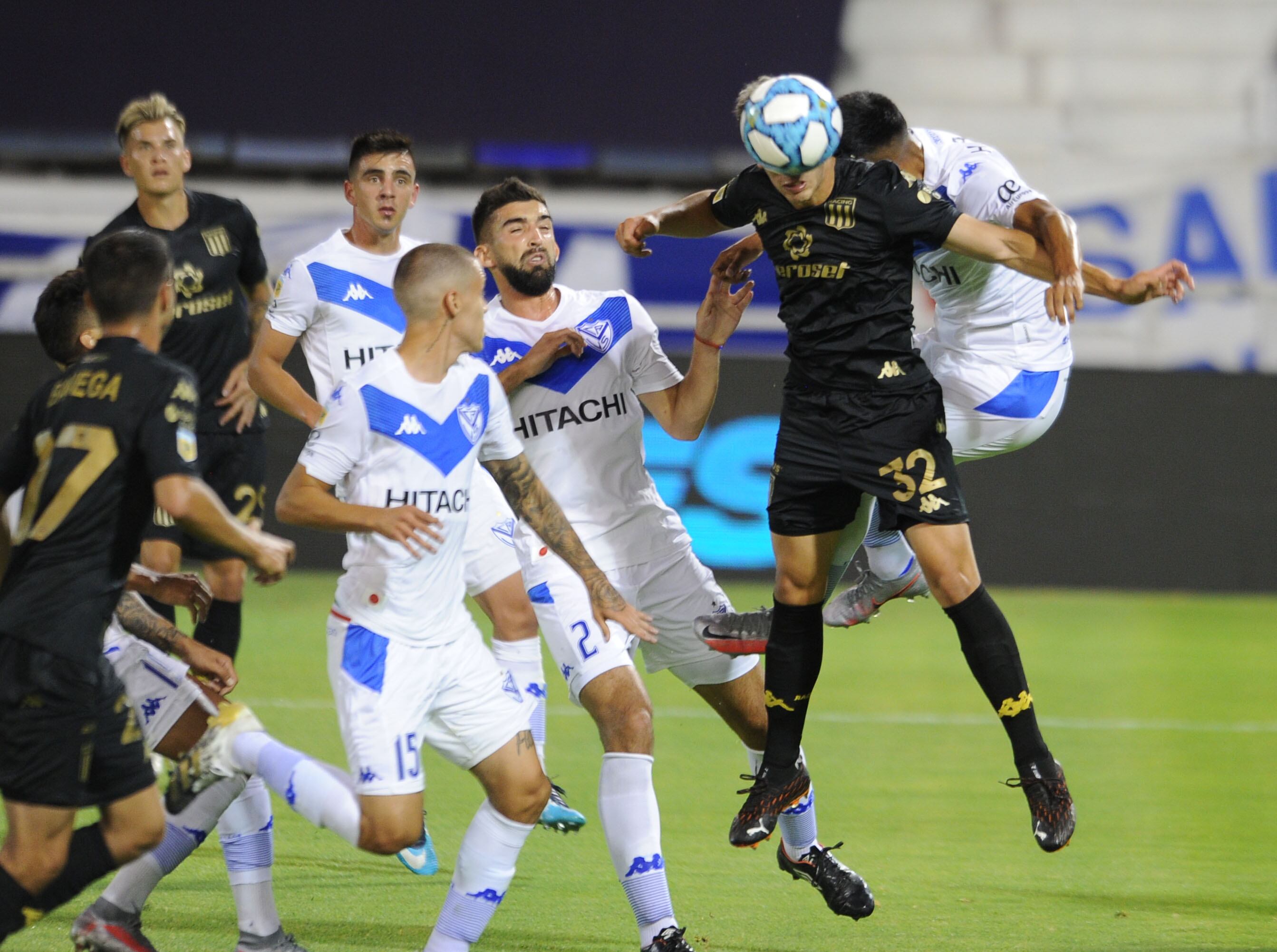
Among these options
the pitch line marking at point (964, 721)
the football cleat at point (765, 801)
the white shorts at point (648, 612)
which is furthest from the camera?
the pitch line marking at point (964, 721)

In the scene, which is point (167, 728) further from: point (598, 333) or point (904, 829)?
point (904, 829)

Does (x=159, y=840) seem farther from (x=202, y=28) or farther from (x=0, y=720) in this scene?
(x=202, y=28)

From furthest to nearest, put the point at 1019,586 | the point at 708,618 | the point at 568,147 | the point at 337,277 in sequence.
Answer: the point at 568,147 < the point at 1019,586 < the point at 337,277 < the point at 708,618

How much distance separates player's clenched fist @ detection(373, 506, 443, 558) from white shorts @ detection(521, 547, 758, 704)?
103 centimetres

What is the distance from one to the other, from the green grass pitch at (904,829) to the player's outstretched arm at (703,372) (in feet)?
5.37

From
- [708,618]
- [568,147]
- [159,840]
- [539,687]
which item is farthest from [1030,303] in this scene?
[568,147]

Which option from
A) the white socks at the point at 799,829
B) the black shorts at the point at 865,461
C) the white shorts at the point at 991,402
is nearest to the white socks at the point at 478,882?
the white socks at the point at 799,829

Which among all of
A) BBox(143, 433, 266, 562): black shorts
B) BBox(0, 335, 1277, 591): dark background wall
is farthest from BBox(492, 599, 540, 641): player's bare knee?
BBox(0, 335, 1277, 591): dark background wall

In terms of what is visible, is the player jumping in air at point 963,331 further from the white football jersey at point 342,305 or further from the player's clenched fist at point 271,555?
the player's clenched fist at point 271,555

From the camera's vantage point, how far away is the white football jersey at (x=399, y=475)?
13.6 feet

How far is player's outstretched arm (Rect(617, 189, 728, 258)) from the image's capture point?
516 centimetres

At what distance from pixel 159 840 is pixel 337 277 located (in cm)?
248

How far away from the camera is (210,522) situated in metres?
3.65

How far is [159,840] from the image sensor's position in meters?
4.04
